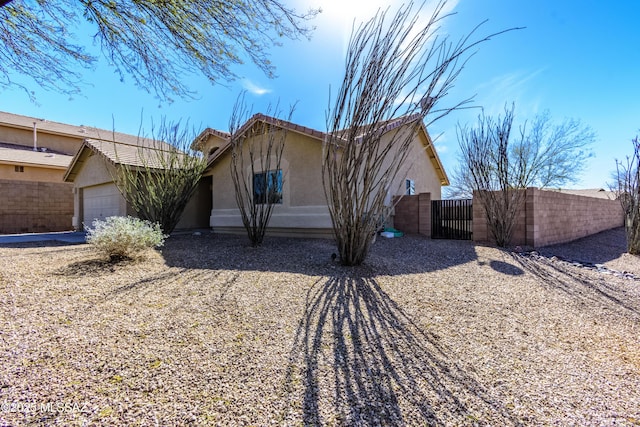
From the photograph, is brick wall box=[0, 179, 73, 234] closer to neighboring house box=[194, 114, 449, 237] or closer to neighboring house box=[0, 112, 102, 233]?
neighboring house box=[0, 112, 102, 233]

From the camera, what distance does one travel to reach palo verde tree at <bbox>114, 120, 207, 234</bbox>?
9734 millimetres

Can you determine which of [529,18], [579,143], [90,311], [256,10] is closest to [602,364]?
[90,311]

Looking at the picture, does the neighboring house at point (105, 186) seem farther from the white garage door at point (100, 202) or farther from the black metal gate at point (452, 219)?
the black metal gate at point (452, 219)

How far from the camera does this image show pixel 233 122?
326 inches

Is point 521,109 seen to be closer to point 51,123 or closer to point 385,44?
point 385,44

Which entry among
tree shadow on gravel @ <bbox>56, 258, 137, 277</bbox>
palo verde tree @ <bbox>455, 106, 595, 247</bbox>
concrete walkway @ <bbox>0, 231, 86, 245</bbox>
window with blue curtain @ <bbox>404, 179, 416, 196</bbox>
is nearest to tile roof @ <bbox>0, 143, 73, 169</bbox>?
concrete walkway @ <bbox>0, 231, 86, 245</bbox>

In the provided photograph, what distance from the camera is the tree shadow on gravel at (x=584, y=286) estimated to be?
4387 millimetres

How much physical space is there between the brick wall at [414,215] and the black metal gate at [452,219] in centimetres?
25

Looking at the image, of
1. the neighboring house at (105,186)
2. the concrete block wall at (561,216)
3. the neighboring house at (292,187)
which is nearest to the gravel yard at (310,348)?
the concrete block wall at (561,216)

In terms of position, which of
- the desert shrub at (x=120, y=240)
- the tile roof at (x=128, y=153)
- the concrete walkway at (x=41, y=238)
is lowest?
the concrete walkway at (x=41, y=238)

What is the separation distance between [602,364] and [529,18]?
654cm

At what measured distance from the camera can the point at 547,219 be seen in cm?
956

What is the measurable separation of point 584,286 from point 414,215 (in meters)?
6.92

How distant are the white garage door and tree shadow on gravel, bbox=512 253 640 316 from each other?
13324mm
